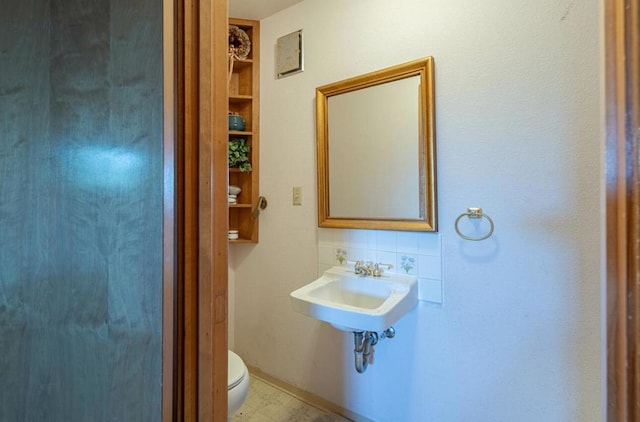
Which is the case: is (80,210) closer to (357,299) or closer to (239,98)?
(357,299)

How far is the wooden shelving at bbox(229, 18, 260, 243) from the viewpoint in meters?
2.05

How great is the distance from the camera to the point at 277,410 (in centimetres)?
178

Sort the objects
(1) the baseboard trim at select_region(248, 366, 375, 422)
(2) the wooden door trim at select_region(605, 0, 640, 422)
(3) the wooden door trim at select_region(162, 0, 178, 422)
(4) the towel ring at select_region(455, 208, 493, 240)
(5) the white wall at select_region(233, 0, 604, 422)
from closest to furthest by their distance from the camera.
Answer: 1. (2) the wooden door trim at select_region(605, 0, 640, 422)
2. (3) the wooden door trim at select_region(162, 0, 178, 422)
3. (5) the white wall at select_region(233, 0, 604, 422)
4. (4) the towel ring at select_region(455, 208, 493, 240)
5. (1) the baseboard trim at select_region(248, 366, 375, 422)

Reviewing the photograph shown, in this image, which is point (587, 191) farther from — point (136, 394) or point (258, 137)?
point (258, 137)

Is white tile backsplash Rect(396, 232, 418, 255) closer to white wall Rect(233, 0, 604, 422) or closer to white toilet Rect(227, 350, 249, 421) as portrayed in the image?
white wall Rect(233, 0, 604, 422)

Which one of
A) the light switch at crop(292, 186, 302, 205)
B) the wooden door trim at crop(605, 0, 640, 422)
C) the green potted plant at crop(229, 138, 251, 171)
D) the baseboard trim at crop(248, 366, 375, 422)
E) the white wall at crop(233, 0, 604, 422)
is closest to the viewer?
the wooden door trim at crop(605, 0, 640, 422)

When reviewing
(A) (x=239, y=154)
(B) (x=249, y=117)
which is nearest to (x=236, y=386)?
(A) (x=239, y=154)

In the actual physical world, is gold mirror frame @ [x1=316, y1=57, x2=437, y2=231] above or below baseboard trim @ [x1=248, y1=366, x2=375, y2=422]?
above

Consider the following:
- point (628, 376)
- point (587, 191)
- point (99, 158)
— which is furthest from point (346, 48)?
point (628, 376)

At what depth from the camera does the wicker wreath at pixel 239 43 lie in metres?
2.03

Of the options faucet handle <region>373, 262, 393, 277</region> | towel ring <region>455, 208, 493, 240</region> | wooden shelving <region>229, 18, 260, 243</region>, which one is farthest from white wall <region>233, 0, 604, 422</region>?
wooden shelving <region>229, 18, 260, 243</region>

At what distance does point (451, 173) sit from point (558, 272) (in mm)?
552

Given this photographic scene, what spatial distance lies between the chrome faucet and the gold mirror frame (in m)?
0.19

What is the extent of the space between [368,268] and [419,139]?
2.25 feet
